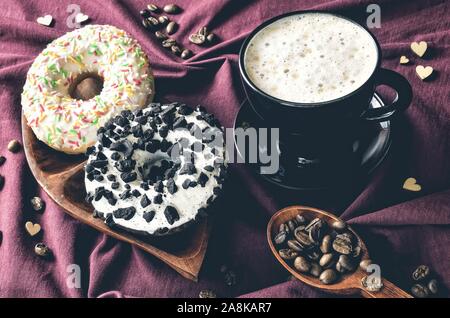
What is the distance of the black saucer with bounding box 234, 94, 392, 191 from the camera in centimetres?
144

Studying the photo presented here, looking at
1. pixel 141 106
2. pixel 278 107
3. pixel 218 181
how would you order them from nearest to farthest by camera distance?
pixel 278 107, pixel 218 181, pixel 141 106

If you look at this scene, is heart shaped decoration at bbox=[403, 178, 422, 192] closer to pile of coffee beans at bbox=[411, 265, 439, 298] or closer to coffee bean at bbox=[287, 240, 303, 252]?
pile of coffee beans at bbox=[411, 265, 439, 298]

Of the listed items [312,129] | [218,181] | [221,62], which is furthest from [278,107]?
[221,62]

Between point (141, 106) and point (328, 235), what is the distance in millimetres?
602

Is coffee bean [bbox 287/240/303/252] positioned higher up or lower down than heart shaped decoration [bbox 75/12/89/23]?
lower down

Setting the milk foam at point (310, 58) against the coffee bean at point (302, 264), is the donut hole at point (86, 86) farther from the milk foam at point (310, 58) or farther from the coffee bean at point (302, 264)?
the coffee bean at point (302, 264)

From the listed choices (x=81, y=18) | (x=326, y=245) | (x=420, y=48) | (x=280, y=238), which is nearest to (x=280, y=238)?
(x=280, y=238)

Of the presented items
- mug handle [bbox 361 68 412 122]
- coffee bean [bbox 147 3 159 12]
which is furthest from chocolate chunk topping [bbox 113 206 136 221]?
coffee bean [bbox 147 3 159 12]

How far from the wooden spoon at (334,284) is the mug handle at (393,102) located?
253mm

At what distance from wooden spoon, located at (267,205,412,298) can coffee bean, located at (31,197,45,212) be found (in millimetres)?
609

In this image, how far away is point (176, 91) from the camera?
1743mm

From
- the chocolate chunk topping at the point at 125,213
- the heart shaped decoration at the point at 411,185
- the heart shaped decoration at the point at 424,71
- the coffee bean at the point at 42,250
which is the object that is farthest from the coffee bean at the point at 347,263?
the coffee bean at the point at 42,250

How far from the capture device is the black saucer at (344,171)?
144cm

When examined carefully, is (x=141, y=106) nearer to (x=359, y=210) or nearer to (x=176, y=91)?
(x=176, y=91)
